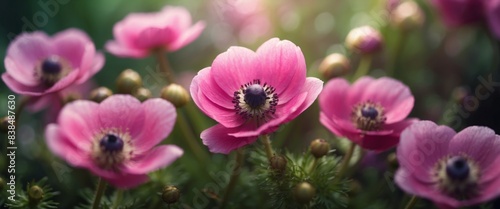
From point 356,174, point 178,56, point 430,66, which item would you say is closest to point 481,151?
point 356,174

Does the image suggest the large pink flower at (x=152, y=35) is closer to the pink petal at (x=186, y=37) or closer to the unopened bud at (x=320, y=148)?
the pink petal at (x=186, y=37)

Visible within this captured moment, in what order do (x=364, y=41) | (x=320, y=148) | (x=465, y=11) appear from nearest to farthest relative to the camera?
(x=320, y=148) < (x=364, y=41) < (x=465, y=11)

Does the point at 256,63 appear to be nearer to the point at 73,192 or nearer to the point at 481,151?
the point at 481,151

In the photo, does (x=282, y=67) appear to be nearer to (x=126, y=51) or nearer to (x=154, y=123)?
(x=154, y=123)

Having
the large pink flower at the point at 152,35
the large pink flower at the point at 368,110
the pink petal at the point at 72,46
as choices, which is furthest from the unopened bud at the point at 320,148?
the pink petal at the point at 72,46

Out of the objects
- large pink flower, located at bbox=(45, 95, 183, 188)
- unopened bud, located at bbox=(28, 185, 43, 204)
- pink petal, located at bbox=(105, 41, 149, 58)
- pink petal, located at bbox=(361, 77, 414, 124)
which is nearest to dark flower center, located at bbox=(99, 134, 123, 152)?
large pink flower, located at bbox=(45, 95, 183, 188)

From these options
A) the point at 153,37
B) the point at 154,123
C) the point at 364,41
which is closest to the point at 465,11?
the point at 364,41

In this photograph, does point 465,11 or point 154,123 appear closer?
point 154,123
